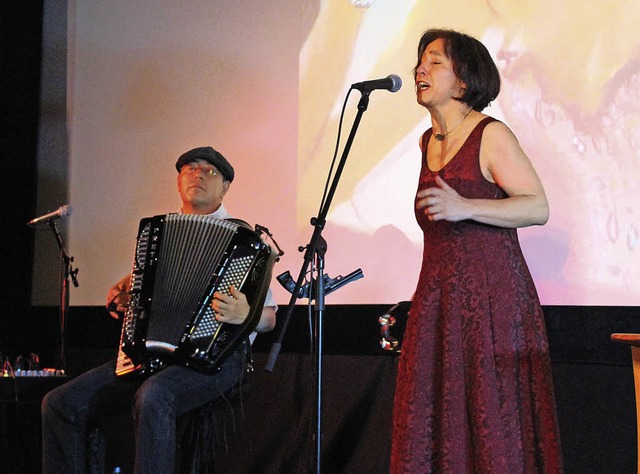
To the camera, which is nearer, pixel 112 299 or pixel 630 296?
pixel 630 296

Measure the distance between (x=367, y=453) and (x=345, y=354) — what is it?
1.37 feet

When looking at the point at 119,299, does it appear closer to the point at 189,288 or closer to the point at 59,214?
the point at 189,288

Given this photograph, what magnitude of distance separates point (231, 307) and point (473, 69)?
3.53 feet

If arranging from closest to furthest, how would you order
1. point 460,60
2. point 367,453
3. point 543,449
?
point 543,449 → point 460,60 → point 367,453

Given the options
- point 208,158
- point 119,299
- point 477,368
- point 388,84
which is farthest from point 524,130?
point 119,299

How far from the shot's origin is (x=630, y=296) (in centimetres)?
268

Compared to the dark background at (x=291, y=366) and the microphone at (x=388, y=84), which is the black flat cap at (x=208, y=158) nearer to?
the dark background at (x=291, y=366)

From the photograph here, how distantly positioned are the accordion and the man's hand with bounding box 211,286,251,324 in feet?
0.06

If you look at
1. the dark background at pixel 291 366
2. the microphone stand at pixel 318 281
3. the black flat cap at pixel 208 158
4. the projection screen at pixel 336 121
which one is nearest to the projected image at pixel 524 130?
the projection screen at pixel 336 121

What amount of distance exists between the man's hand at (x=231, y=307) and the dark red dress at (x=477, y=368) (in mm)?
762

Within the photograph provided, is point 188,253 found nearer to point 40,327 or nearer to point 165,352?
point 165,352

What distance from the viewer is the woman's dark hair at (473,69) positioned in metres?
2.11

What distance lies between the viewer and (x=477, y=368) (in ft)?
6.18

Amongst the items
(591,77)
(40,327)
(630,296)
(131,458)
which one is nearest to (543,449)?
(630,296)
